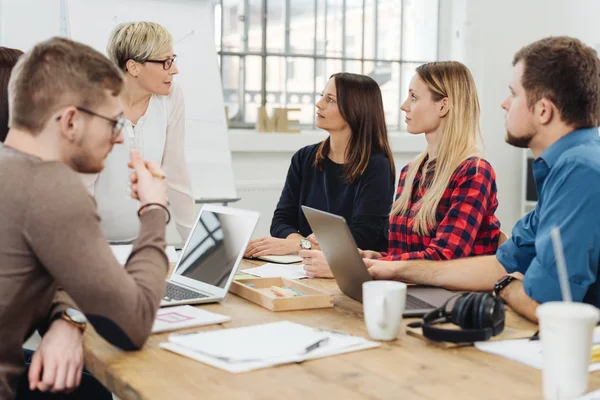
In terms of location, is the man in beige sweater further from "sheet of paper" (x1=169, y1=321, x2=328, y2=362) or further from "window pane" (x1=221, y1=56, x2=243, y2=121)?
"window pane" (x1=221, y1=56, x2=243, y2=121)

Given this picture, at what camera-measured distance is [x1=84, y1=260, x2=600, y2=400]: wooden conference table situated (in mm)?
1110

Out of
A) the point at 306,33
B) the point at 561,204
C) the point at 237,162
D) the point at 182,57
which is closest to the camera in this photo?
the point at 561,204

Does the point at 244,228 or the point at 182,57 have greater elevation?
the point at 182,57

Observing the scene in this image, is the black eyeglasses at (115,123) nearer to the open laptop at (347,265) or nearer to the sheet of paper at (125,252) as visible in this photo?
the open laptop at (347,265)

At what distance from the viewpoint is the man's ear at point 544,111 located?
65.2 inches

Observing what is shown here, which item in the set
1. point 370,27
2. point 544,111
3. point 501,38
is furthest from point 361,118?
point 501,38

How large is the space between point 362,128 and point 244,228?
117 centimetres

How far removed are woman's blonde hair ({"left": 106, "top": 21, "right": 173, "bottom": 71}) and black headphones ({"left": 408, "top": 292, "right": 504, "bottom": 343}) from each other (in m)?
1.80

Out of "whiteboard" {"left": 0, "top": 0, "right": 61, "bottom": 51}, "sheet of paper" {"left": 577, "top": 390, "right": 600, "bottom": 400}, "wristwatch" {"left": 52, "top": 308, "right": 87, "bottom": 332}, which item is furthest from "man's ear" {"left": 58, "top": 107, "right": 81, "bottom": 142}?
"whiteboard" {"left": 0, "top": 0, "right": 61, "bottom": 51}

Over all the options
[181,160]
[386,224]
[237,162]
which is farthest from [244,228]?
[237,162]

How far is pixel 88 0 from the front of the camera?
378 cm

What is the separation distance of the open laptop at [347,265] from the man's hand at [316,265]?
136mm

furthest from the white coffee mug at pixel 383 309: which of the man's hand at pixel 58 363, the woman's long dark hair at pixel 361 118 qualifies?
the woman's long dark hair at pixel 361 118

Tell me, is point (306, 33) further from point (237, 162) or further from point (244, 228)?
point (244, 228)
